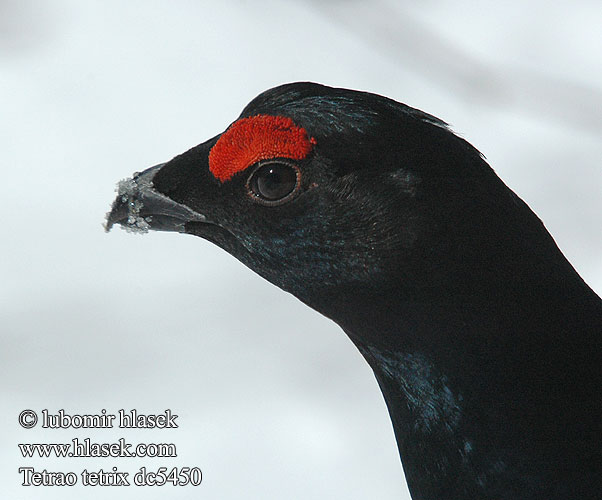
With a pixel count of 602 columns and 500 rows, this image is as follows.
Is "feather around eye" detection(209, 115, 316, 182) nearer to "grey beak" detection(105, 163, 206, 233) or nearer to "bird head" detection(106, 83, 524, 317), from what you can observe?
"bird head" detection(106, 83, 524, 317)

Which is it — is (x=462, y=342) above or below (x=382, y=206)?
below

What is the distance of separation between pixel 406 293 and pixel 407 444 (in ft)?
0.79

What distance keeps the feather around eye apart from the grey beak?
0.10 metres

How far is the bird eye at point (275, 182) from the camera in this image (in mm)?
958

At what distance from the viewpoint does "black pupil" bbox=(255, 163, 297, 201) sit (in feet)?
3.15

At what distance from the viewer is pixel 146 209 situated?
1.12m

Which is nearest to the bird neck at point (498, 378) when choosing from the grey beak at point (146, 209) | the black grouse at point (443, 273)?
the black grouse at point (443, 273)

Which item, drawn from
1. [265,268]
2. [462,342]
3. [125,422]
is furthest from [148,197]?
[125,422]

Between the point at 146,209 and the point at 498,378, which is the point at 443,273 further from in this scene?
the point at 146,209

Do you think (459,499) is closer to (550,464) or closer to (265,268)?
(550,464)

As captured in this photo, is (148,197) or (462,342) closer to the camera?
(462,342)

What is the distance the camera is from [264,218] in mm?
993

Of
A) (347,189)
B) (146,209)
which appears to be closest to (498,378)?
(347,189)

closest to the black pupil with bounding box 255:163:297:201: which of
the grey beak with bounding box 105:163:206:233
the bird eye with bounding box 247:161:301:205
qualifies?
the bird eye with bounding box 247:161:301:205
